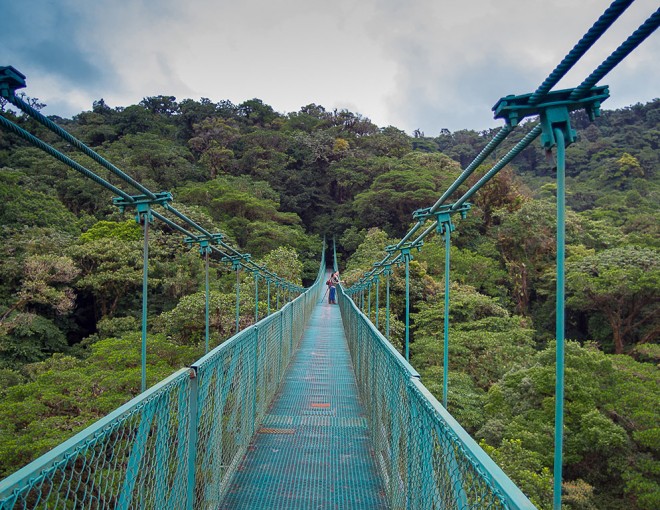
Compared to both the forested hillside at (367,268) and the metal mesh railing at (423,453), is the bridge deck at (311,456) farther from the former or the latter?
the forested hillside at (367,268)

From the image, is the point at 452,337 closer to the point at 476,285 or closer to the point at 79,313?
the point at 476,285

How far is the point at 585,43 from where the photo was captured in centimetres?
90

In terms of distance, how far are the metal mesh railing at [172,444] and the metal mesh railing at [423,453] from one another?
68cm

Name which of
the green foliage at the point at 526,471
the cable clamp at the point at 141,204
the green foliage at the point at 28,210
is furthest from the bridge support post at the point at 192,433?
the green foliage at the point at 28,210

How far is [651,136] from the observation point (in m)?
24.7

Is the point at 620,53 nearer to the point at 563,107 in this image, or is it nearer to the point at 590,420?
the point at 563,107

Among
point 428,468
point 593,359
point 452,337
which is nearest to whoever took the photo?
point 428,468

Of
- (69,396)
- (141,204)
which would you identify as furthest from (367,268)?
(141,204)

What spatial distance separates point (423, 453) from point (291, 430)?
164 cm

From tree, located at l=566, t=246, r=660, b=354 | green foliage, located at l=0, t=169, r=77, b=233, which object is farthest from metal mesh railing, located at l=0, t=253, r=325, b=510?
green foliage, located at l=0, t=169, r=77, b=233

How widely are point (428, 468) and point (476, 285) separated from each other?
39.5 ft

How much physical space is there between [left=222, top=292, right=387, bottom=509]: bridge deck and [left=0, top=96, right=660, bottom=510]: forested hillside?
1.64 metres

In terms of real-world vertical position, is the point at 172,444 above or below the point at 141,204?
below

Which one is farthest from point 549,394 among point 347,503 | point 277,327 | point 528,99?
point 528,99
